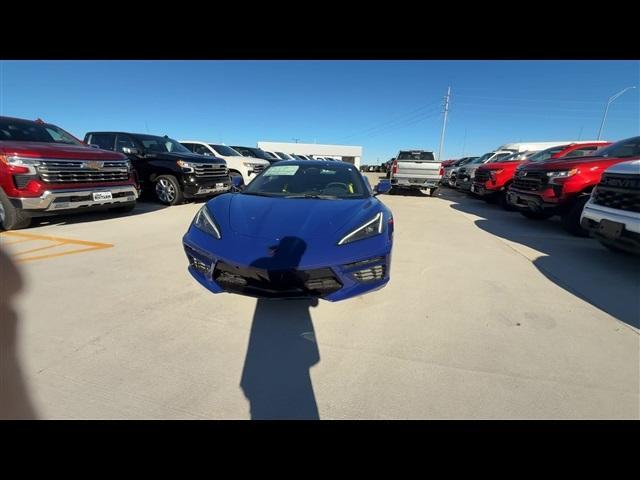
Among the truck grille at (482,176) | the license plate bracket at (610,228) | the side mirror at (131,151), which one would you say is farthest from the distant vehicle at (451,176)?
the side mirror at (131,151)

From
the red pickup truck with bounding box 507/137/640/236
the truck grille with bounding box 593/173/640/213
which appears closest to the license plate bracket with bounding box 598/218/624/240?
the truck grille with bounding box 593/173/640/213

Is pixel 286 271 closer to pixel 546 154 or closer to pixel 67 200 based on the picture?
pixel 67 200

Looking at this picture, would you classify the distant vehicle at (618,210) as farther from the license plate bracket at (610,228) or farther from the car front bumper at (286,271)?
the car front bumper at (286,271)

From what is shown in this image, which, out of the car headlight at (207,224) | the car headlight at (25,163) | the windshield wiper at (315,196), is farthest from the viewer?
the car headlight at (25,163)

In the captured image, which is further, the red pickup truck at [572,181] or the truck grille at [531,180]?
the truck grille at [531,180]

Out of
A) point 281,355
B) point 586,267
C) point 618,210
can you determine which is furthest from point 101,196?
point 618,210

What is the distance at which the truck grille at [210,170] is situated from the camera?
7.17 metres

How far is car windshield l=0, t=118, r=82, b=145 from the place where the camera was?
484cm

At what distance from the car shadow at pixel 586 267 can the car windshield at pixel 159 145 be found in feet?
26.8

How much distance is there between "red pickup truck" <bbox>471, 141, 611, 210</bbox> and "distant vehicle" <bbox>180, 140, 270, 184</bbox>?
7.31 meters
